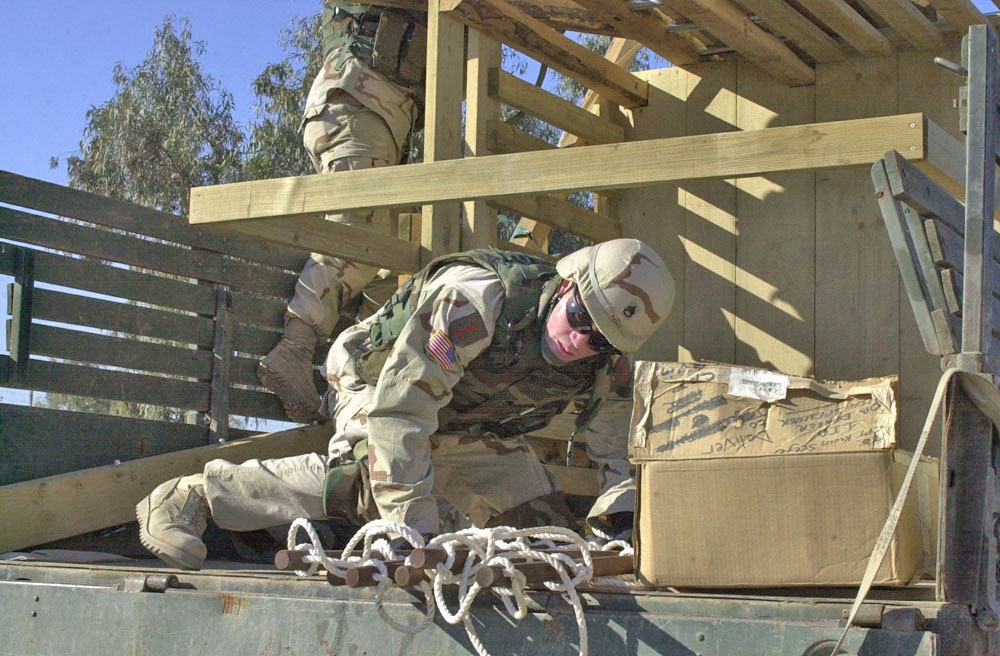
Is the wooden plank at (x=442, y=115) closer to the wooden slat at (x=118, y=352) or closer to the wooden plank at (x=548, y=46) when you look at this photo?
the wooden plank at (x=548, y=46)

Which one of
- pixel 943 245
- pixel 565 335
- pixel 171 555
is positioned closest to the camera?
pixel 943 245

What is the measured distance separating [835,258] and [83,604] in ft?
10.2

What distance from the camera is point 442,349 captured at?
3.65 meters

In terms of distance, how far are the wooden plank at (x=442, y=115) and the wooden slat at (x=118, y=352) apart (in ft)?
3.22

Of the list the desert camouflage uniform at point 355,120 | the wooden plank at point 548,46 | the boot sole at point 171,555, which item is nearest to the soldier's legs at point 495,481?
the boot sole at point 171,555

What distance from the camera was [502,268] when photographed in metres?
3.89

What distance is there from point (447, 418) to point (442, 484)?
25cm

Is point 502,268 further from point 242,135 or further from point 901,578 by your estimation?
point 242,135

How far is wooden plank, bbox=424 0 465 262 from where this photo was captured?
5.10 meters

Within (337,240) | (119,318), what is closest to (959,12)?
(337,240)

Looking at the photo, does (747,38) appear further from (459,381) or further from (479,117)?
(459,381)

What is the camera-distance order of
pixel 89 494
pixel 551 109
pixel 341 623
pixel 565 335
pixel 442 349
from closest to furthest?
pixel 341 623 → pixel 442 349 → pixel 565 335 → pixel 89 494 → pixel 551 109

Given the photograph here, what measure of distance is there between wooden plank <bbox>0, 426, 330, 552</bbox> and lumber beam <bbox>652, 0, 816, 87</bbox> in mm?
2276

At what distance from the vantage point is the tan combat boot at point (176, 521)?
397 cm
